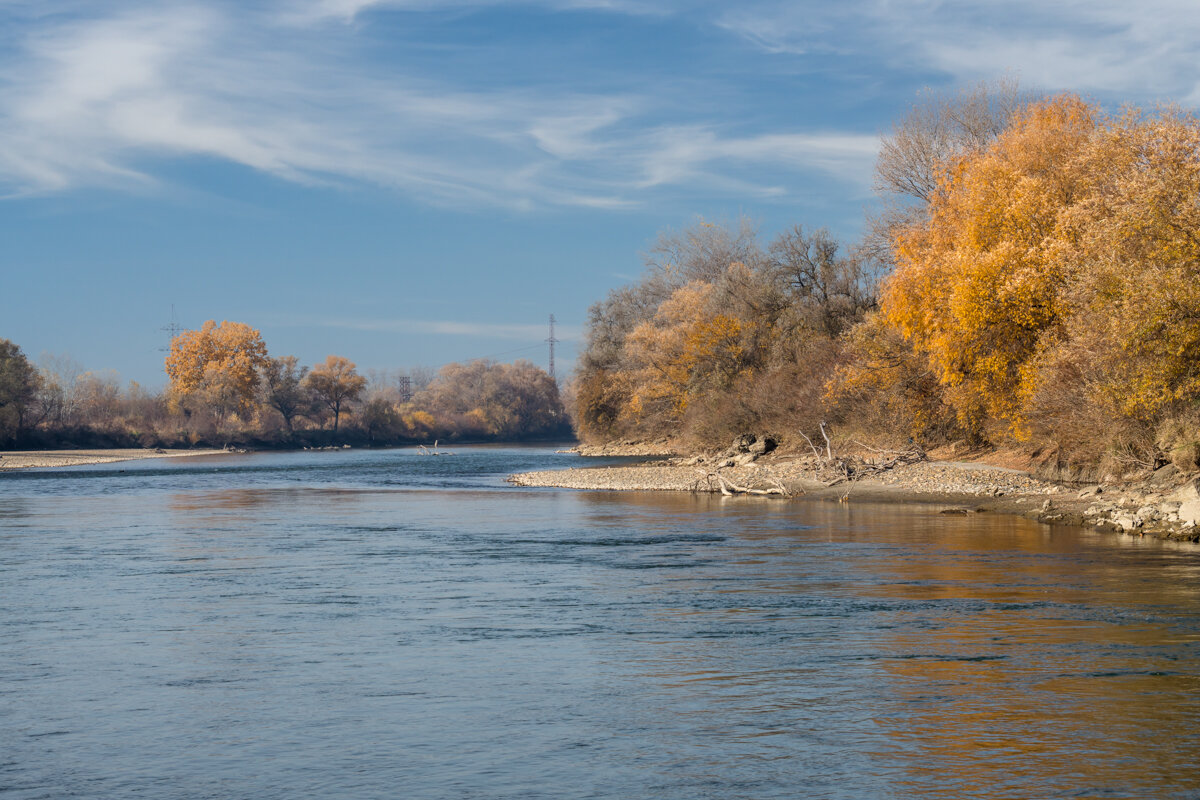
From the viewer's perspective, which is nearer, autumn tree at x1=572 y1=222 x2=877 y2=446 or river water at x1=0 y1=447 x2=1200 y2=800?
river water at x1=0 y1=447 x2=1200 y2=800

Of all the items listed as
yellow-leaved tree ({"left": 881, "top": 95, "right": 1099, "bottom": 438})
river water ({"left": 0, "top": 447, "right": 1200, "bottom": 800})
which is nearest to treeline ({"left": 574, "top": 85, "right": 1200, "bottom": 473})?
yellow-leaved tree ({"left": 881, "top": 95, "right": 1099, "bottom": 438})

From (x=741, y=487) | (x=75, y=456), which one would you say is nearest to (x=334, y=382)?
(x=75, y=456)

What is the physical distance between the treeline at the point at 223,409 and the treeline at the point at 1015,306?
2842 inches

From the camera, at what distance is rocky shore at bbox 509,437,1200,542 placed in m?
24.9

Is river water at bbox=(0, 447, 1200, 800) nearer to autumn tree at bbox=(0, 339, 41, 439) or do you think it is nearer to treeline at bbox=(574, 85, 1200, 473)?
treeline at bbox=(574, 85, 1200, 473)

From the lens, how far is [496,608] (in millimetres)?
16719

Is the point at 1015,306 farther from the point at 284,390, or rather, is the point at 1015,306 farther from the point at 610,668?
the point at 284,390

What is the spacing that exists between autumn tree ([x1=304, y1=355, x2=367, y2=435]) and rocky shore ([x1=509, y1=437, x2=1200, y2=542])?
8265 centimetres

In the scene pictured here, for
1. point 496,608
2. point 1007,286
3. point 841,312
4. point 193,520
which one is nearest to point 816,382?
point 841,312

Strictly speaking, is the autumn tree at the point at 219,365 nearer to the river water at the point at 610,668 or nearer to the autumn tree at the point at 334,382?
the autumn tree at the point at 334,382

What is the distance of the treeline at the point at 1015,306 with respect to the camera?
82.5ft

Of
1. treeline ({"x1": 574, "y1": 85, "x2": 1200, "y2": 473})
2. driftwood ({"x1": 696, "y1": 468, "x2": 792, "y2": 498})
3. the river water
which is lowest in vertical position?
the river water

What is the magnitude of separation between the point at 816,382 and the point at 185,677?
3910 centimetres

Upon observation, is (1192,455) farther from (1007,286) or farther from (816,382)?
(816,382)
